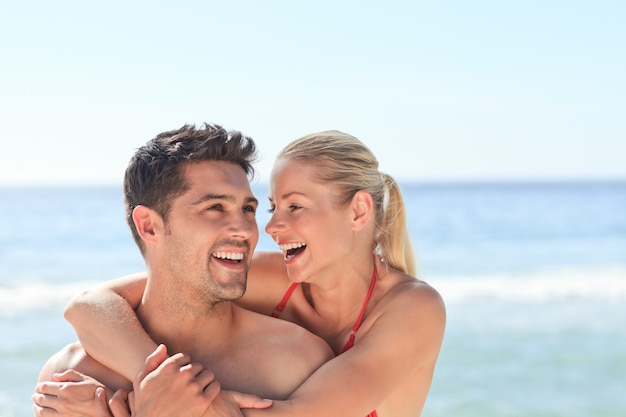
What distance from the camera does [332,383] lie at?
8.39ft

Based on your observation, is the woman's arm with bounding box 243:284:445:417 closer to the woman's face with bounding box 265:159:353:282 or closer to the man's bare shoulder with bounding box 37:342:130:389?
the woman's face with bounding box 265:159:353:282

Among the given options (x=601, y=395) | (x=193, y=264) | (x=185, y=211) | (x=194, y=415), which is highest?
(x=185, y=211)

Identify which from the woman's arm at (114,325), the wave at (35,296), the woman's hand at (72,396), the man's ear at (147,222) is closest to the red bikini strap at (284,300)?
the woman's arm at (114,325)

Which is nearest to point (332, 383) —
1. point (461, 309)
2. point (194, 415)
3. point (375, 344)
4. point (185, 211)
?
point (375, 344)

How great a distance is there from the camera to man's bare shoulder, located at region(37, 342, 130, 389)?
9.00 ft

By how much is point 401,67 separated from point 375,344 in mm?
36521

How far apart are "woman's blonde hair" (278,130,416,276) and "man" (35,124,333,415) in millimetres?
305

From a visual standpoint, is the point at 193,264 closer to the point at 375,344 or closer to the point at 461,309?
the point at 375,344

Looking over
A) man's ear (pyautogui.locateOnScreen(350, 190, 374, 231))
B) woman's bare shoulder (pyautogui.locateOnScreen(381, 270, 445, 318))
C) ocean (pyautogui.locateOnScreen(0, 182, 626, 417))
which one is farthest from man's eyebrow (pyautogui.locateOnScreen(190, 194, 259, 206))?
ocean (pyautogui.locateOnScreen(0, 182, 626, 417))

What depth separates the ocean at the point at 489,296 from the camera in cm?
823

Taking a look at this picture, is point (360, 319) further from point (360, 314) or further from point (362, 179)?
point (362, 179)

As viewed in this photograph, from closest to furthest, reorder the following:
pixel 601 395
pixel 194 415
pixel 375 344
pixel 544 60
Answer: pixel 194 415, pixel 375 344, pixel 601 395, pixel 544 60

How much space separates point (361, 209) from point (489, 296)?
10.9 m

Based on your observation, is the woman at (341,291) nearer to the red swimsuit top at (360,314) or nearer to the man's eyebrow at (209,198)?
the red swimsuit top at (360,314)
